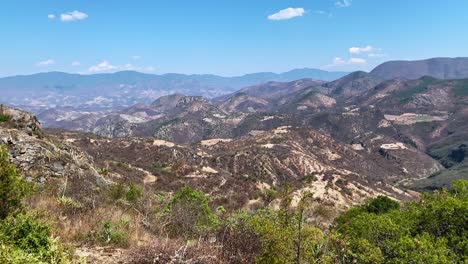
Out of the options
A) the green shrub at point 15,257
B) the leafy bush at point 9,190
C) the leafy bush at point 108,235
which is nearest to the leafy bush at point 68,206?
the leafy bush at point 108,235

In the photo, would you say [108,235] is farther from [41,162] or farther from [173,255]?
[41,162]

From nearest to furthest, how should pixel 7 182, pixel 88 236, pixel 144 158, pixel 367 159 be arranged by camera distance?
pixel 7 182
pixel 88 236
pixel 144 158
pixel 367 159

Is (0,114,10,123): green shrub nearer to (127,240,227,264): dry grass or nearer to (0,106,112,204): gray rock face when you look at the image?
(0,106,112,204): gray rock face

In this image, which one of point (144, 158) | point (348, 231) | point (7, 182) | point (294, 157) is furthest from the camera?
point (294, 157)

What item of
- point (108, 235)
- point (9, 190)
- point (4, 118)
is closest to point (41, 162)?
point (4, 118)

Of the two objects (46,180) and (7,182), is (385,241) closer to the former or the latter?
(7,182)

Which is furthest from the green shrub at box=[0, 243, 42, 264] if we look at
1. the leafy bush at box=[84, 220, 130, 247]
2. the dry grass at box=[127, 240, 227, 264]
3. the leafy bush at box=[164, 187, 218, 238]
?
the leafy bush at box=[164, 187, 218, 238]

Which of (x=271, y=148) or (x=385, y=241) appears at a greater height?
(x=385, y=241)

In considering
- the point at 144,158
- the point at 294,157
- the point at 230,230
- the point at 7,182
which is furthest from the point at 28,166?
the point at 294,157

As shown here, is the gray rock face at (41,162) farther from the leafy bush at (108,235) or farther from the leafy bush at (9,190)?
the leafy bush at (9,190)

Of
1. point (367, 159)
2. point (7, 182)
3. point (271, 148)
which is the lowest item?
point (367, 159)

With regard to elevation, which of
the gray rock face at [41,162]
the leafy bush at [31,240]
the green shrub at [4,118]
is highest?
the green shrub at [4,118]
